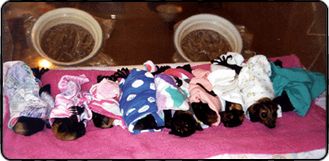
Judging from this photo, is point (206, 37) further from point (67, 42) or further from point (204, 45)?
point (67, 42)

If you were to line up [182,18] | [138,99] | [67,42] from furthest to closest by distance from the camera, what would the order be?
[182,18]
[67,42]
[138,99]

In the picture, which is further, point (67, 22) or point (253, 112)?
point (67, 22)

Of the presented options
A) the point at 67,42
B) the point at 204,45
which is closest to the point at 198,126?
the point at 204,45

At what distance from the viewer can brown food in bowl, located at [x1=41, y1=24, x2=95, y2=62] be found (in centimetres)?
173

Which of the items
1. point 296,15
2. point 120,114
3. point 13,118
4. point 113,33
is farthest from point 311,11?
point 13,118

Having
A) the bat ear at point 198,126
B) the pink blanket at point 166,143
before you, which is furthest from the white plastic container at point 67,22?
the bat ear at point 198,126

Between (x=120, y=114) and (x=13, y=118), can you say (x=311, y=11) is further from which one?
(x=13, y=118)

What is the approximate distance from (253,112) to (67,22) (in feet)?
3.22

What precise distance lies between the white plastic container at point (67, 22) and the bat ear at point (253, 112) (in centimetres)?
73

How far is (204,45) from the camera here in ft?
5.96

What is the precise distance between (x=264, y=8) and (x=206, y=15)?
40 centimetres

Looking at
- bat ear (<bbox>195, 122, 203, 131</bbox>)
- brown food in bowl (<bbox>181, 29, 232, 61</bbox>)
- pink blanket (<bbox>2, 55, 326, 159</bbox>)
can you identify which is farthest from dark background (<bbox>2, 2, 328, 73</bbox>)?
bat ear (<bbox>195, 122, 203, 131</bbox>)

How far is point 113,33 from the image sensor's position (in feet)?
6.13

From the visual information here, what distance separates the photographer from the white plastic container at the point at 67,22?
5.49 feet
